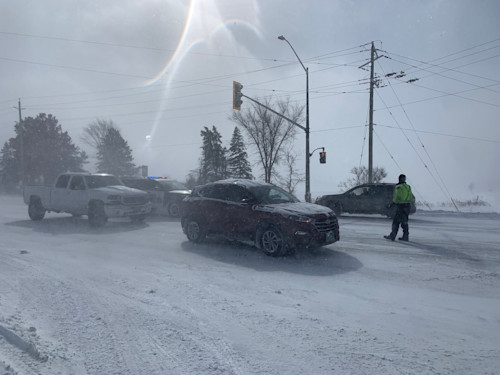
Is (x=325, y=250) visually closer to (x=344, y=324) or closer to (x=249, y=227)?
(x=249, y=227)

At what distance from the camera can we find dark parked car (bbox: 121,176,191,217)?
50.9 ft

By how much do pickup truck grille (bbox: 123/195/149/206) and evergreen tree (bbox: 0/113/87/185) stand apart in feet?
138

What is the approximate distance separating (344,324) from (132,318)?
2.48 m

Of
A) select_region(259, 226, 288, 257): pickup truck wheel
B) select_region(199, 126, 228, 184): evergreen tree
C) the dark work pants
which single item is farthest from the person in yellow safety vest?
select_region(199, 126, 228, 184): evergreen tree

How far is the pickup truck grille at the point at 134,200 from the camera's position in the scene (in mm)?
12633

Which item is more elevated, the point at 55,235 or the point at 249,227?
the point at 249,227

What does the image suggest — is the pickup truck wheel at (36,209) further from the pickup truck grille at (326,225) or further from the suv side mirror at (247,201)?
the pickup truck grille at (326,225)

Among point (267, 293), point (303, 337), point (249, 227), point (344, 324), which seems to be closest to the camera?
point (303, 337)

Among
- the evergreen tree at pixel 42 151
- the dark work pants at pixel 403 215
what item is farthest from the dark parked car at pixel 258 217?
the evergreen tree at pixel 42 151

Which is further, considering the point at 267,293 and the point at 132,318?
the point at 267,293

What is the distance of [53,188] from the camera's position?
532 inches

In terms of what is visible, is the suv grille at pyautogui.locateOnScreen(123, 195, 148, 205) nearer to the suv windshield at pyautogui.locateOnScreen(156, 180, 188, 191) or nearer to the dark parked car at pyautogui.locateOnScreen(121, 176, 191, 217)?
the dark parked car at pyautogui.locateOnScreen(121, 176, 191, 217)

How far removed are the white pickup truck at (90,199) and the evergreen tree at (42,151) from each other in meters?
38.7

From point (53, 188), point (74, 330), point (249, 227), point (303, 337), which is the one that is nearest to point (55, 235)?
point (53, 188)
